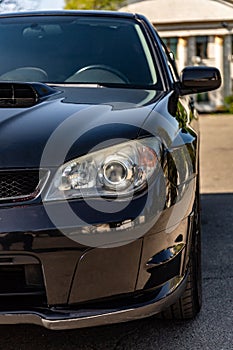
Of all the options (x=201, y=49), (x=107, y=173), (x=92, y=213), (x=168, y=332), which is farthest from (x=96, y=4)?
(x=92, y=213)

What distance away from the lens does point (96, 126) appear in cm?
244

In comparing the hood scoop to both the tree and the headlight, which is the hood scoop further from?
the tree

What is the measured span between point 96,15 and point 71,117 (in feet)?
5.72

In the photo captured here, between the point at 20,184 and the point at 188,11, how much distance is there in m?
20.5

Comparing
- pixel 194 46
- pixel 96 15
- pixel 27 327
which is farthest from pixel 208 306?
pixel 194 46

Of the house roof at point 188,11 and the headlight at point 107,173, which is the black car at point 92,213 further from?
the house roof at point 188,11

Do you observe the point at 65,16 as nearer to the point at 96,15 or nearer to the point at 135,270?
the point at 96,15

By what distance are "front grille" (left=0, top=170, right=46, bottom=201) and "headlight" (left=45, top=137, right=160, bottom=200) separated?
0.05 m

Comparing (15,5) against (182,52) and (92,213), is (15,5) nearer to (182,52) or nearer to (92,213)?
(92,213)

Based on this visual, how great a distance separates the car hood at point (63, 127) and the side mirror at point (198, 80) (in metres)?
0.84

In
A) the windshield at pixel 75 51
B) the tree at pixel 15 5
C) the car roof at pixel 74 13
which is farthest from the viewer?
the tree at pixel 15 5

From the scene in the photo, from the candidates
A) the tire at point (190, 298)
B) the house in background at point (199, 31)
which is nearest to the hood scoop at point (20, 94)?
the tire at point (190, 298)

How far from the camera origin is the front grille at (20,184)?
7.43 feet

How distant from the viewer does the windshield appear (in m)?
3.58
